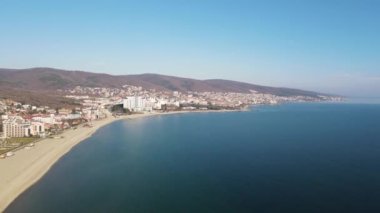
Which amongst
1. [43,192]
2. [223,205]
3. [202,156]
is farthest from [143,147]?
[223,205]

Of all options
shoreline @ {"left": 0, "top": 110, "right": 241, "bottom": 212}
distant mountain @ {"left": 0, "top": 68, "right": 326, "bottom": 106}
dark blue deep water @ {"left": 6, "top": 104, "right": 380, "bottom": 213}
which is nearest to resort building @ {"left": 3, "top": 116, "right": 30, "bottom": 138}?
shoreline @ {"left": 0, "top": 110, "right": 241, "bottom": 212}

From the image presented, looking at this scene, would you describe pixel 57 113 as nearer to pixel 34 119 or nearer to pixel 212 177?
pixel 34 119

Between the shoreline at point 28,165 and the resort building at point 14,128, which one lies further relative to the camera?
the resort building at point 14,128

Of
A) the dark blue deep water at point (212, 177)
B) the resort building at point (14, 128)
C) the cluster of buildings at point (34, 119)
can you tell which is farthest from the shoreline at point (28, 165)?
the cluster of buildings at point (34, 119)

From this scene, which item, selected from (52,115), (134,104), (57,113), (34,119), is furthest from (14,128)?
(134,104)

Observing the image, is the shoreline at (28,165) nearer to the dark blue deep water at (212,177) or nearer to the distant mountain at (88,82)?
the dark blue deep water at (212,177)

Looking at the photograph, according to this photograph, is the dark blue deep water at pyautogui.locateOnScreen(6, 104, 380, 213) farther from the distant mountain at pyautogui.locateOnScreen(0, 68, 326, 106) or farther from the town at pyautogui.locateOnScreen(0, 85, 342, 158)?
the distant mountain at pyautogui.locateOnScreen(0, 68, 326, 106)
